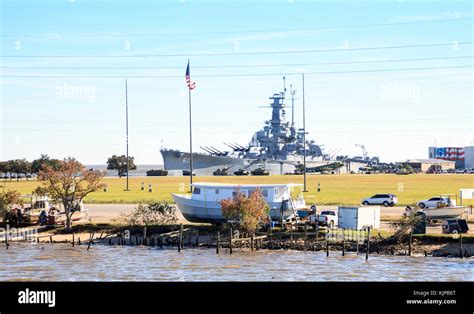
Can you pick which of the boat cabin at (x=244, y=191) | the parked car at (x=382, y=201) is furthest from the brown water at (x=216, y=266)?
the parked car at (x=382, y=201)

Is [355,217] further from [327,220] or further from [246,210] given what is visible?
[246,210]

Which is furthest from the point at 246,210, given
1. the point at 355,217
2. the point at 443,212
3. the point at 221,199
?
the point at 443,212

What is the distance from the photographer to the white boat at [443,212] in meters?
53.7

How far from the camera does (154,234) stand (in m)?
53.6

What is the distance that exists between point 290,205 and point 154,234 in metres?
9.79

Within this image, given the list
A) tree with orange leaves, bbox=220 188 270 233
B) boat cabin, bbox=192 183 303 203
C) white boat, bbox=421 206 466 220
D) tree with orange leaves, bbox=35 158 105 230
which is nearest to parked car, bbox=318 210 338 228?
boat cabin, bbox=192 183 303 203

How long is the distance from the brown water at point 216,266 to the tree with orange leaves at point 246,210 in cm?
244

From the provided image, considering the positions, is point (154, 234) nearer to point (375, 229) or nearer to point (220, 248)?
point (220, 248)

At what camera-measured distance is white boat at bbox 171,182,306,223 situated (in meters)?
53.8

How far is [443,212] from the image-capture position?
53906 millimetres

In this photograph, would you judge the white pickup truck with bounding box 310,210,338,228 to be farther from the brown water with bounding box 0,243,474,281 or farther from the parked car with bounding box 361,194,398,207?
the parked car with bounding box 361,194,398,207

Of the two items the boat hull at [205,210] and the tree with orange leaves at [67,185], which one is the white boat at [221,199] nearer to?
the boat hull at [205,210]
